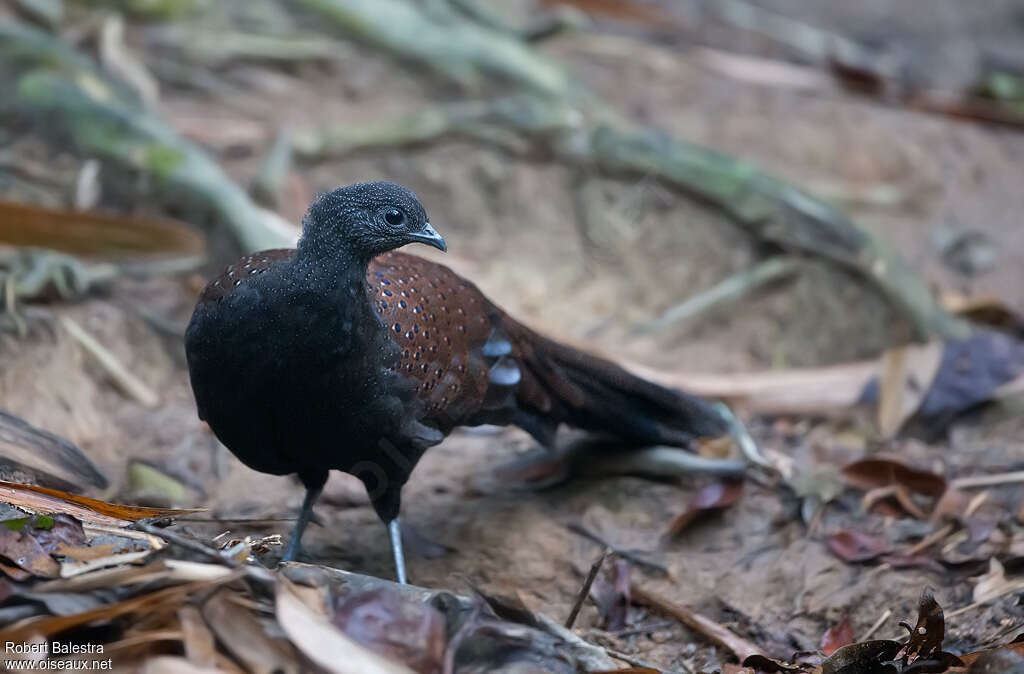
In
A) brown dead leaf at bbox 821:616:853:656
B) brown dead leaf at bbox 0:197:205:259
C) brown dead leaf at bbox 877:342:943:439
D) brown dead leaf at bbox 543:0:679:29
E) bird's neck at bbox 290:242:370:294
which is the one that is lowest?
brown dead leaf at bbox 821:616:853:656

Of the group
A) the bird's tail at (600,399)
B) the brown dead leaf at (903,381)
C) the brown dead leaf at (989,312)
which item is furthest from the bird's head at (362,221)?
the brown dead leaf at (989,312)

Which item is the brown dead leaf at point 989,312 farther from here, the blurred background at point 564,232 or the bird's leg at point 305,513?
the bird's leg at point 305,513

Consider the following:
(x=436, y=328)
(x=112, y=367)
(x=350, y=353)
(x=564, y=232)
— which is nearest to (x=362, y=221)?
(x=350, y=353)

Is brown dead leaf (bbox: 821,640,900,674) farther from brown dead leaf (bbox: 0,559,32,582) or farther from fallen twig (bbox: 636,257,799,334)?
fallen twig (bbox: 636,257,799,334)

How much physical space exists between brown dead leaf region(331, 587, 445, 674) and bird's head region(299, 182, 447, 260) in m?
1.14

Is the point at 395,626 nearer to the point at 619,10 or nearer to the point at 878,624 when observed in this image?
the point at 878,624

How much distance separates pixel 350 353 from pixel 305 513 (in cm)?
108

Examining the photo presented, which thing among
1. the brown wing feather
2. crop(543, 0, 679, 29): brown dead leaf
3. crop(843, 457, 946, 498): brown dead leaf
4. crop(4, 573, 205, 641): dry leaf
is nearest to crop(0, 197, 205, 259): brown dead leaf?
the brown wing feather

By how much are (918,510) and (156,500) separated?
3.24 metres

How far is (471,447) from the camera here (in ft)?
18.4

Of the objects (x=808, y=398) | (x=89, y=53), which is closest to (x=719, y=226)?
(x=808, y=398)

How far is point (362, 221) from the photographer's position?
3.60m

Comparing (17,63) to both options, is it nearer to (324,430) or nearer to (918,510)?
(324,430)

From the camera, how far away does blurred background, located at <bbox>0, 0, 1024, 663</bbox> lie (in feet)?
15.9
